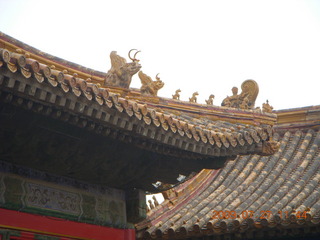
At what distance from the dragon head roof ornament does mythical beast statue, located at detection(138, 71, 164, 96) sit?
3.59 m

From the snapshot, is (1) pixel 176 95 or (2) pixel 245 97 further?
(2) pixel 245 97

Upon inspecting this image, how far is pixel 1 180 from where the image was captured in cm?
752

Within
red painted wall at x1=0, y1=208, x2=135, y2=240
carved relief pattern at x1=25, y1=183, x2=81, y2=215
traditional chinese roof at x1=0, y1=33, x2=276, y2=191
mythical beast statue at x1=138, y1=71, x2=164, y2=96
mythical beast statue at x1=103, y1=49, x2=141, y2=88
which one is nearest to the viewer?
traditional chinese roof at x1=0, y1=33, x2=276, y2=191

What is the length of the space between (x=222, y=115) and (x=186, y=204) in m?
2.34

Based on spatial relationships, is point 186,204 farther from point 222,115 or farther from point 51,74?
point 51,74

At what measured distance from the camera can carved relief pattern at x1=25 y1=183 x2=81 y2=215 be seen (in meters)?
7.89

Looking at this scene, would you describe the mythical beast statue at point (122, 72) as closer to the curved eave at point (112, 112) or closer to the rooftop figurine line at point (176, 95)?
the curved eave at point (112, 112)

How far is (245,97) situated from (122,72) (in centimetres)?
630

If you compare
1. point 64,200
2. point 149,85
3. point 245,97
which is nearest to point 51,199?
point 64,200

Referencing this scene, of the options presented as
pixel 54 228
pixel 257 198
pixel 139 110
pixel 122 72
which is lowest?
pixel 54 228

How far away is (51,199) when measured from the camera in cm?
816
